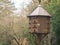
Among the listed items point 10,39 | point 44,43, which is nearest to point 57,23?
point 44,43

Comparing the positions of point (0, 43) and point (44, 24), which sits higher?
point (44, 24)

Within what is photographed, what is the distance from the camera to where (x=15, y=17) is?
23.7 m

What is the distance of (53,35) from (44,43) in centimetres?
179

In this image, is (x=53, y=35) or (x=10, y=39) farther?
(x=10, y=39)

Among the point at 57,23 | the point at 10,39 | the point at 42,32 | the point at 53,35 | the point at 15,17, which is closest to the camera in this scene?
the point at 42,32

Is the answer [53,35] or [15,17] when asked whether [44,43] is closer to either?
[53,35]

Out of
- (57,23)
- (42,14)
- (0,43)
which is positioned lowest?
(0,43)

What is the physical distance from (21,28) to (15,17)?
9.25 feet

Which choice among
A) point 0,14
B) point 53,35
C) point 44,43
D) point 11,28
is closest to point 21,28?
point 11,28

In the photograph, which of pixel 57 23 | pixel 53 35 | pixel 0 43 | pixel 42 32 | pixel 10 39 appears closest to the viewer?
pixel 42 32

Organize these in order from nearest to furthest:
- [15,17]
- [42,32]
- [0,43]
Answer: [42,32], [0,43], [15,17]

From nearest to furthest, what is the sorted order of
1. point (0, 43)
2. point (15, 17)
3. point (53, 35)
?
point (53, 35) → point (0, 43) → point (15, 17)

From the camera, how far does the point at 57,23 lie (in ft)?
46.9

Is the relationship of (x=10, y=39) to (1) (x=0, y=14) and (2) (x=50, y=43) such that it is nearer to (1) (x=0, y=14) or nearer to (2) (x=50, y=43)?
(1) (x=0, y=14)
